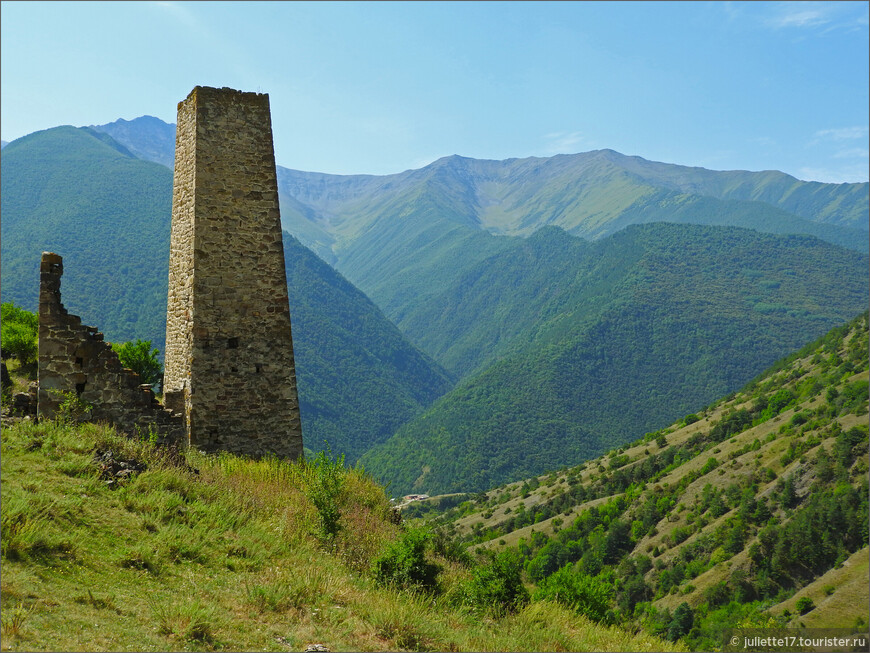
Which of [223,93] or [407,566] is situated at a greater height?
[223,93]

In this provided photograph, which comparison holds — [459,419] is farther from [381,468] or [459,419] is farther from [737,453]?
[737,453]

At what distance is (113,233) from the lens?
100625mm

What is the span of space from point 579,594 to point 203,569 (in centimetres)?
536

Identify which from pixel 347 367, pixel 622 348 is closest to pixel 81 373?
pixel 347 367

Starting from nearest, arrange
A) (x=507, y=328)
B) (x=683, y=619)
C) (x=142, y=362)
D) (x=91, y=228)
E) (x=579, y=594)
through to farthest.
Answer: (x=579, y=594) < (x=142, y=362) < (x=683, y=619) < (x=91, y=228) < (x=507, y=328)

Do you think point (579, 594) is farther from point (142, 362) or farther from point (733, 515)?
point (733, 515)

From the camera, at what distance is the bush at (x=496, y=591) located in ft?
27.6

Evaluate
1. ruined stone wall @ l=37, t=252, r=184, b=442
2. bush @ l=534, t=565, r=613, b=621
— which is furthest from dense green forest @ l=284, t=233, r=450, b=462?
bush @ l=534, t=565, r=613, b=621

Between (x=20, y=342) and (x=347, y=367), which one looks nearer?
(x=20, y=342)

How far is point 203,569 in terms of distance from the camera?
739cm

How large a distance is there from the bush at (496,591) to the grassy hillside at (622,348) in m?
96.0

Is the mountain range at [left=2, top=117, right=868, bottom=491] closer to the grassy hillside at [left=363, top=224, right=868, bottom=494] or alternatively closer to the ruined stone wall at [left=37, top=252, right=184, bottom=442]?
the grassy hillside at [left=363, top=224, right=868, bottom=494]

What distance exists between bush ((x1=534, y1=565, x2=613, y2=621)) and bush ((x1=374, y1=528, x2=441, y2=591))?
2.07 m

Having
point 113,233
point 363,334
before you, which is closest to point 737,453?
point 113,233
